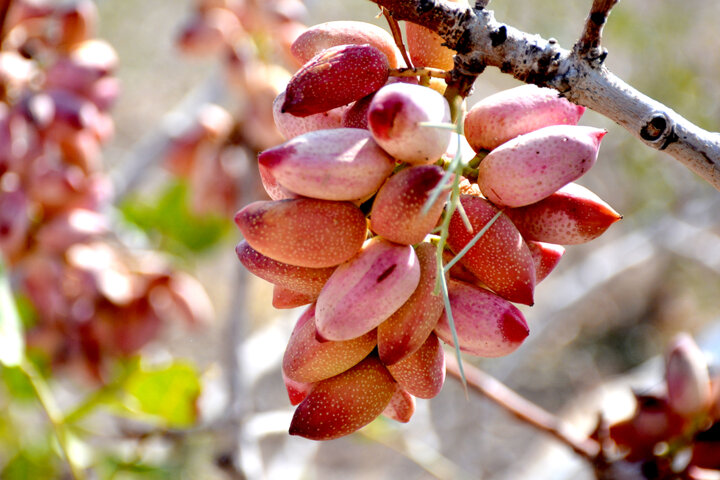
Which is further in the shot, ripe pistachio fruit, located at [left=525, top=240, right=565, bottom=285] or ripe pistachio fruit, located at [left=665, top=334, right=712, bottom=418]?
ripe pistachio fruit, located at [left=665, top=334, right=712, bottom=418]

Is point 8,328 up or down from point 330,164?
down

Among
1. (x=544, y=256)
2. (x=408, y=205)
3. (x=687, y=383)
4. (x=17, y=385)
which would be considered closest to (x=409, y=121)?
(x=408, y=205)

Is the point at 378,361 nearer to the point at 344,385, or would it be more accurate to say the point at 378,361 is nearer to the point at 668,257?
the point at 344,385

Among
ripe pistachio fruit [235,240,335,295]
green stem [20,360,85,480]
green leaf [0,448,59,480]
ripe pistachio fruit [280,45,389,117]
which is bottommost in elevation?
green leaf [0,448,59,480]

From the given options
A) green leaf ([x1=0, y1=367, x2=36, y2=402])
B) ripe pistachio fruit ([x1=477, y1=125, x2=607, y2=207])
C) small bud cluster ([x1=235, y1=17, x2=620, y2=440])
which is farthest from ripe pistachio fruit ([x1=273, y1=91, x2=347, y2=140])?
green leaf ([x1=0, y1=367, x2=36, y2=402])

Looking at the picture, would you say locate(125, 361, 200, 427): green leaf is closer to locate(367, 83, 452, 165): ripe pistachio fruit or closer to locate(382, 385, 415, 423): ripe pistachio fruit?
locate(382, 385, 415, 423): ripe pistachio fruit

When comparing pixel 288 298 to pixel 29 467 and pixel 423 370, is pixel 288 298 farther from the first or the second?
pixel 29 467
